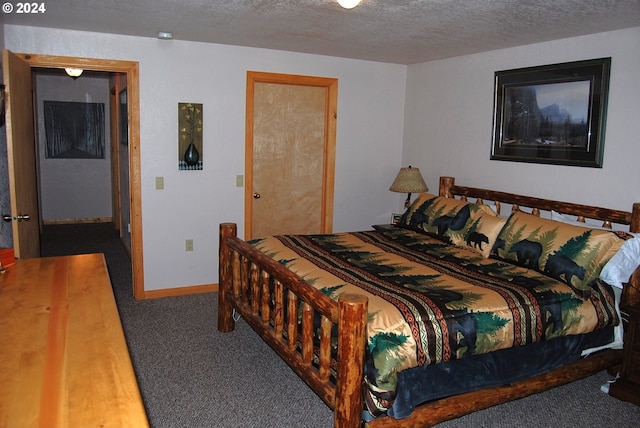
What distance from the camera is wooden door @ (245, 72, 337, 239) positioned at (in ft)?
16.3

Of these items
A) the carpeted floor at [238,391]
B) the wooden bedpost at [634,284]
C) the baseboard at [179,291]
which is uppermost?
the wooden bedpost at [634,284]

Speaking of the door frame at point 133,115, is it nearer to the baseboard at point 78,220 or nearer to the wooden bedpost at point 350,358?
the wooden bedpost at point 350,358

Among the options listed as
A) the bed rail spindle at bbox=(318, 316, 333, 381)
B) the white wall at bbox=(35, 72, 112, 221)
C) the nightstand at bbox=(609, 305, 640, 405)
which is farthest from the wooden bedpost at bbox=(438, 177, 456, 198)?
the white wall at bbox=(35, 72, 112, 221)

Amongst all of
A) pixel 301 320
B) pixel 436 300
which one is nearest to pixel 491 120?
pixel 436 300

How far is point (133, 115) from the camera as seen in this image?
14.5 feet

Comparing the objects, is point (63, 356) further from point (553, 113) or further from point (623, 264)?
point (553, 113)

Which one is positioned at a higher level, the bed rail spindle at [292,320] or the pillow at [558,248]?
the pillow at [558,248]

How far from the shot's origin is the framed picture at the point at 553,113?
3605mm

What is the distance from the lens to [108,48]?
4.23 meters

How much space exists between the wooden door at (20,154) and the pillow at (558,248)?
10.8 feet

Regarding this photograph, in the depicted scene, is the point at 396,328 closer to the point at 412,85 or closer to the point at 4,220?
the point at 4,220

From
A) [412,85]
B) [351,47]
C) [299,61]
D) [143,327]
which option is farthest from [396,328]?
[412,85]

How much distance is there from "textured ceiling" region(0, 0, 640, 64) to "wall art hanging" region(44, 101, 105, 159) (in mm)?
4440
